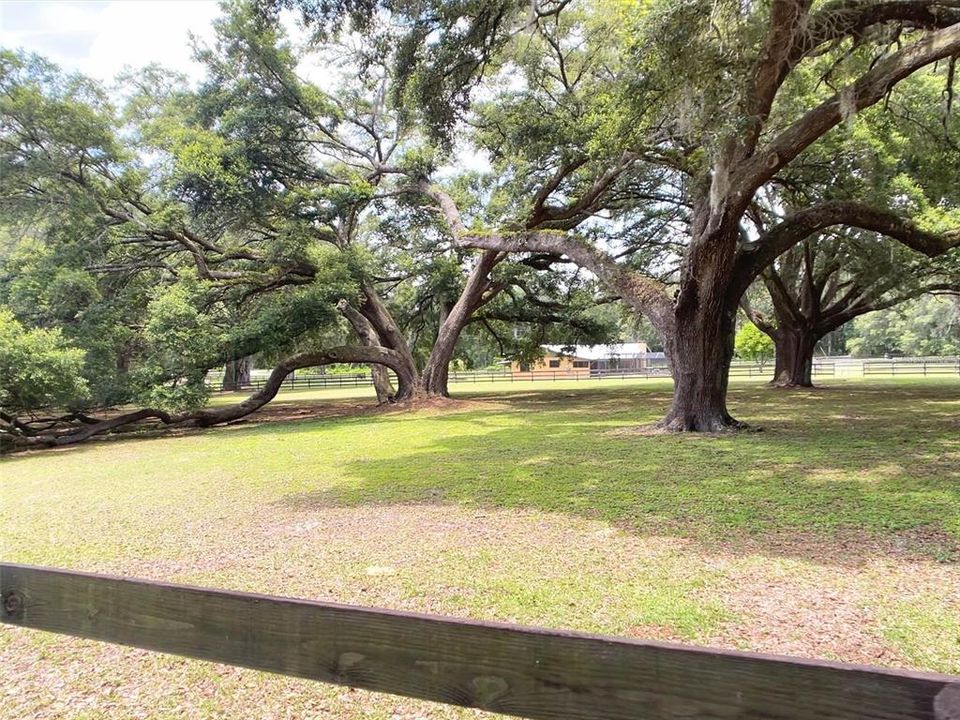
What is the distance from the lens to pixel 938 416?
12.4 metres

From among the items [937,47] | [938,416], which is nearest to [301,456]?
[937,47]

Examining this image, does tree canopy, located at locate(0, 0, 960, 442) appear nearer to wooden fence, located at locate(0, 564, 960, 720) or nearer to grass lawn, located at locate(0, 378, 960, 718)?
grass lawn, located at locate(0, 378, 960, 718)

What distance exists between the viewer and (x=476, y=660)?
54.5 inches

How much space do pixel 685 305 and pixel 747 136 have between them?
10.2 ft

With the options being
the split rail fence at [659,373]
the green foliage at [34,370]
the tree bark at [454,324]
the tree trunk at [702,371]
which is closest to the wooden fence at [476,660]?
the tree trunk at [702,371]

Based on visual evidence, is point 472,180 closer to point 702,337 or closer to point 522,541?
point 702,337

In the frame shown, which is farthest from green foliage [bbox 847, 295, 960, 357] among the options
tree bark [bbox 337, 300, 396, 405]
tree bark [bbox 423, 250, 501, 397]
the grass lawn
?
the grass lawn

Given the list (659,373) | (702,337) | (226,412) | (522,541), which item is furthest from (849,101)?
(659,373)

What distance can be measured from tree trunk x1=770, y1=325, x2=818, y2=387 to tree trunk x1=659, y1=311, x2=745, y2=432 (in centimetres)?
1446

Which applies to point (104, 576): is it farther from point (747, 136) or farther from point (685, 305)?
point (685, 305)

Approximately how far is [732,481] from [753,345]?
4791 cm

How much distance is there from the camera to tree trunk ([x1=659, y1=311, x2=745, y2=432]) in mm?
10789

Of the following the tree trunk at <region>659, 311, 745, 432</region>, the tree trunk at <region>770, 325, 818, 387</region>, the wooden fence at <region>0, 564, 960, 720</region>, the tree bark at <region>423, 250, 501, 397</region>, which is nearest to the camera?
the wooden fence at <region>0, 564, 960, 720</region>

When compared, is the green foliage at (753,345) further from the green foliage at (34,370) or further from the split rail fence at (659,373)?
the green foliage at (34,370)
